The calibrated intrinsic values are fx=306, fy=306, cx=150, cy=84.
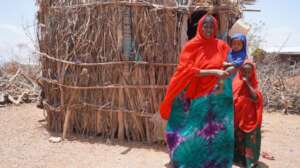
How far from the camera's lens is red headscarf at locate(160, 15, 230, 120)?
304 centimetres

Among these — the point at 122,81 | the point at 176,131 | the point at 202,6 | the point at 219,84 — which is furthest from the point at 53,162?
the point at 202,6

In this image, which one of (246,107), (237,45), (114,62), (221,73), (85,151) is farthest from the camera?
(114,62)

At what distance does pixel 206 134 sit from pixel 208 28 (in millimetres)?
1066

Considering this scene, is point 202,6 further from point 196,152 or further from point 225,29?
point 196,152

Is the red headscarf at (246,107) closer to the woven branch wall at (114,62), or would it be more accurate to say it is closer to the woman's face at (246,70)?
the woman's face at (246,70)

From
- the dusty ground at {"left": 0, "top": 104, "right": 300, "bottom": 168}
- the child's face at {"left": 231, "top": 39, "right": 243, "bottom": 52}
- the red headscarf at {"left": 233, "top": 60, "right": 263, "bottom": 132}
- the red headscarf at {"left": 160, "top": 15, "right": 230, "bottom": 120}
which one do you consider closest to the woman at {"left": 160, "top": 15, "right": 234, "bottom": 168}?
the red headscarf at {"left": 160, "top": 15, "right": 230, "bottom": 120}

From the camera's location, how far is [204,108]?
3.06 m

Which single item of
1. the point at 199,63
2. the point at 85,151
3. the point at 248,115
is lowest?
the point at 85,151

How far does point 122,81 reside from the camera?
4973 mm

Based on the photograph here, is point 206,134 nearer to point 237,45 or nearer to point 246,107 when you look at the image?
point 246,107

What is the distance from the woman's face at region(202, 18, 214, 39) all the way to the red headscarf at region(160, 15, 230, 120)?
0.09ft

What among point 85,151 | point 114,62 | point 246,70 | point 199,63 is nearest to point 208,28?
point 199,63

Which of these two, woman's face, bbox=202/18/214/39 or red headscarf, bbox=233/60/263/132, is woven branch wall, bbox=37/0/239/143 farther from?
woman's face, bbox=202/18/214/39

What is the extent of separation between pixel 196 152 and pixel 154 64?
83.0 inches
